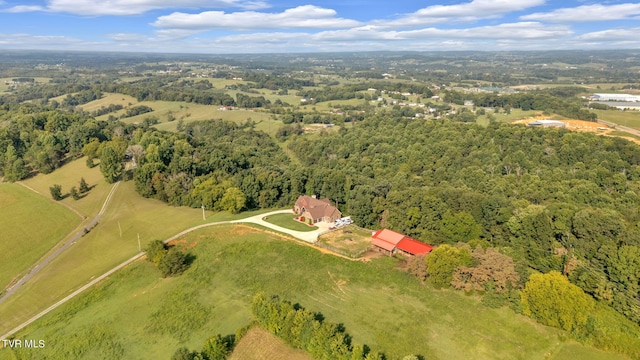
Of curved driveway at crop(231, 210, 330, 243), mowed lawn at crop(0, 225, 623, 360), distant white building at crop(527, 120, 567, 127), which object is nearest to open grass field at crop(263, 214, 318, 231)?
curved driveway at crop(231, 210, 330, 243)

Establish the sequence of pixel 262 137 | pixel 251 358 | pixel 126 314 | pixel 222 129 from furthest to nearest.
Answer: pixel 222 129 < pixel 262 137 < pixel 126 314 < pixel 251 358

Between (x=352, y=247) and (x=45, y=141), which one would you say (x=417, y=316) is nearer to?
(x=352, y=247)

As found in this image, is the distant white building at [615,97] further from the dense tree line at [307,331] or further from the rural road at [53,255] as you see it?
the rural road at [53,255]

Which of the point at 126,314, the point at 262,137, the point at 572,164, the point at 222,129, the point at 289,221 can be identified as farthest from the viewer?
the point at 222,129

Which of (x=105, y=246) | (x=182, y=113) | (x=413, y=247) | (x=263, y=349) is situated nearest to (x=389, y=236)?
(x=413, y=247)

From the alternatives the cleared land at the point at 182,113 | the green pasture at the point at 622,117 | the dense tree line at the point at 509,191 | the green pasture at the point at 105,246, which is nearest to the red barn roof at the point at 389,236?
the dense tree line at the point at 509,191

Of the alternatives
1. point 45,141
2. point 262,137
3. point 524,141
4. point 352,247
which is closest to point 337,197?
point 352,247

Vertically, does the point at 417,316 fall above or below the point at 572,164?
below
